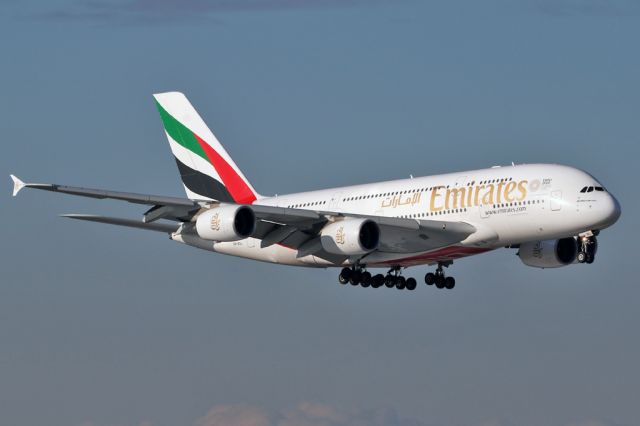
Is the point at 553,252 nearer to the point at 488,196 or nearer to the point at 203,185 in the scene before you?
the point at 488,196

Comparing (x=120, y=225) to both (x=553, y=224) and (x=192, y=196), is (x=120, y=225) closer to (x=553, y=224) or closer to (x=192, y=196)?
(x=192, y=196)

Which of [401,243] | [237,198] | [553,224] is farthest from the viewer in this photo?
[237,198]

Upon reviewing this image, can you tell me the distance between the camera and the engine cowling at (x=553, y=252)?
7738cm

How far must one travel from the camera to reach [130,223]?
77.9 metres

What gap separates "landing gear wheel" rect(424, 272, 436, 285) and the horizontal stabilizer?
12.6 m

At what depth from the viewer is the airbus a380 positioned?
69.6 meters

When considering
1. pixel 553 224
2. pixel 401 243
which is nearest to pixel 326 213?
pixel 401 243

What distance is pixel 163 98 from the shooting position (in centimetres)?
8919

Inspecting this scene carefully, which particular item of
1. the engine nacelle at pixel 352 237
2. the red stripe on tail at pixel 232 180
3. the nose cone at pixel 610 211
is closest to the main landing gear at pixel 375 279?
the engine nacelle at pixel 352 237

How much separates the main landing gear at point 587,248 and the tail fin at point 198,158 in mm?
19757

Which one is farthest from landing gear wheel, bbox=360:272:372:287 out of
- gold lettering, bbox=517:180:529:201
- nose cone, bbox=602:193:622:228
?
nose cone, bbox=602:193:622:228

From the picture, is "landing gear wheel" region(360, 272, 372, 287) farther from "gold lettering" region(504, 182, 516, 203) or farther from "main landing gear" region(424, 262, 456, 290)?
"gold lettering" region(504, 182, 516, 203)

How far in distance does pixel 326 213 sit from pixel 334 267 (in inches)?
206

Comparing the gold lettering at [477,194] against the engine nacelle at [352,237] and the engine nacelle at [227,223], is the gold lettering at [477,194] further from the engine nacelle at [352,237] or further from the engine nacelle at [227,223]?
the engine nacelle at [227,223]
